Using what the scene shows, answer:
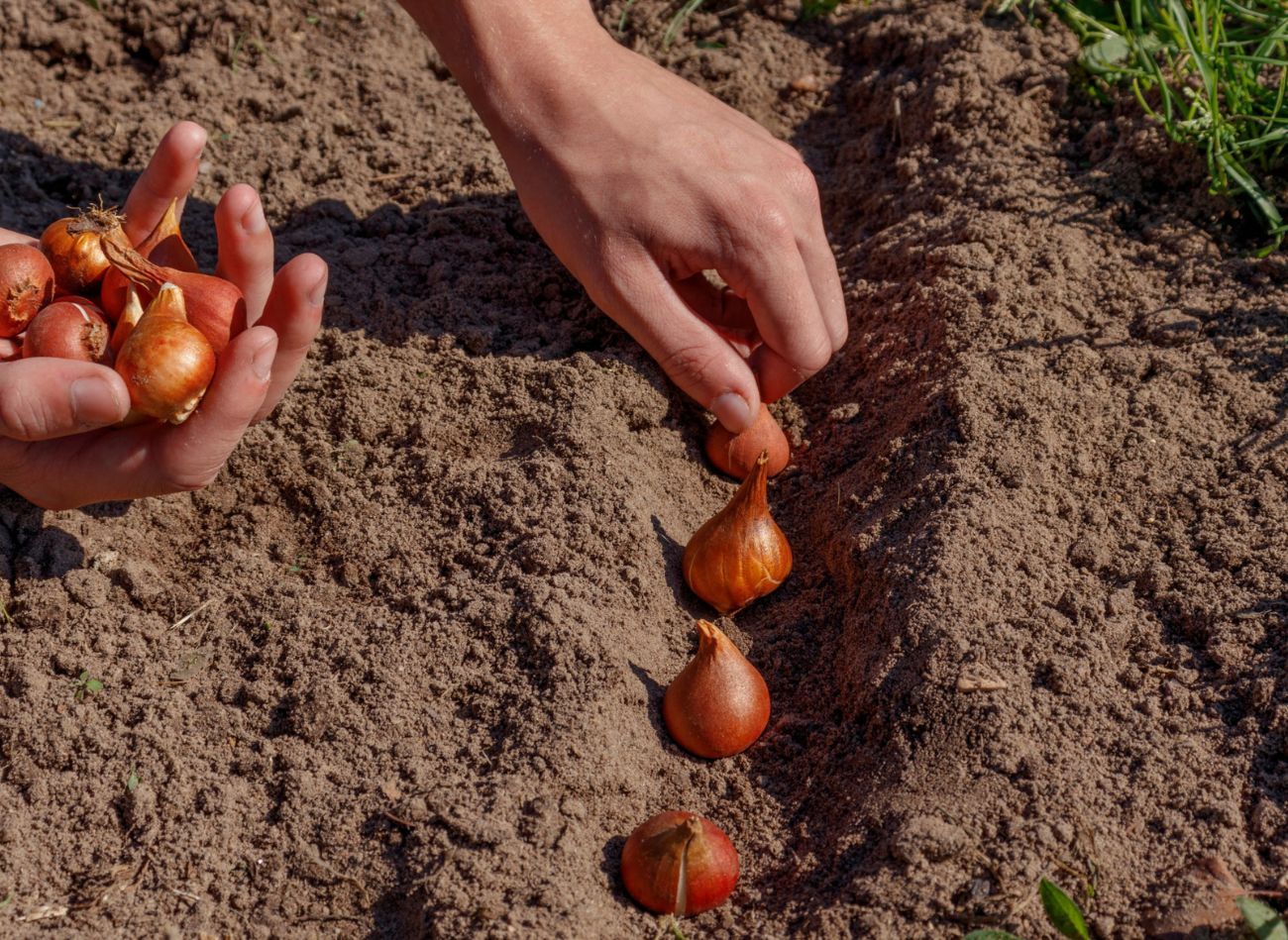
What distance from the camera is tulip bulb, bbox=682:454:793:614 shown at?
85.4 inches

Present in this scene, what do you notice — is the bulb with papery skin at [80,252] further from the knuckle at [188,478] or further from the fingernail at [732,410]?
the fingernail at [732,410]

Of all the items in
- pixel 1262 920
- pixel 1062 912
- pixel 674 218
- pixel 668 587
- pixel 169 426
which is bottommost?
pixel 668 587

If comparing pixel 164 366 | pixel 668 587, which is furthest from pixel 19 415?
pixel 668 587

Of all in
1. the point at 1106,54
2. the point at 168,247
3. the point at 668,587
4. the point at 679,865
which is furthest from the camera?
the point at 1106,54

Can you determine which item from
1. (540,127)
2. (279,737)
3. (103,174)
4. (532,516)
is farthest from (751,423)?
(103,174)

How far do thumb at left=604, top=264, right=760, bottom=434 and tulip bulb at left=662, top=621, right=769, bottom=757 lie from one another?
1.88 feet

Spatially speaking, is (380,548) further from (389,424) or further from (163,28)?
(163,28)

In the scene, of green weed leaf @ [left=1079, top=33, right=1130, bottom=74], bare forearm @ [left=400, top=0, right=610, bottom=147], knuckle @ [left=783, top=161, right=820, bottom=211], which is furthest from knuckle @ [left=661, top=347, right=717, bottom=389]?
green weed leaf @ [left=1079, top=33, right=1130, bottom=74]

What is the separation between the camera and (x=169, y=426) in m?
2.11

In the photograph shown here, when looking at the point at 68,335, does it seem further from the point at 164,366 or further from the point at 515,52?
the point at 515,52

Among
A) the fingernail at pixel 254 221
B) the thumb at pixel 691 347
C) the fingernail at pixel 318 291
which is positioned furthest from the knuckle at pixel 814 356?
the fingernail at pixel 254 221

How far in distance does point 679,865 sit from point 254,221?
4.99 feet

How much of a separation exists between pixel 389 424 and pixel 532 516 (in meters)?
0.47

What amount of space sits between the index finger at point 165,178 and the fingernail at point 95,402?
767mm
